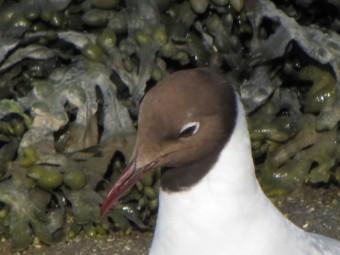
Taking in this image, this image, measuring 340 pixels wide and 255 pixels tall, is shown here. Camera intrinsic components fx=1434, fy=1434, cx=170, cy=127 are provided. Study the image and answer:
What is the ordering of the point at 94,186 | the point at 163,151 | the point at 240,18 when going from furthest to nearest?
the point at 240,18 → the point at 94,186 → the point at 163,151

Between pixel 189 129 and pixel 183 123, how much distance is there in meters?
0.03

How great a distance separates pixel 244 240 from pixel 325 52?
208 cm

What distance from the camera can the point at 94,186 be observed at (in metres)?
6.70

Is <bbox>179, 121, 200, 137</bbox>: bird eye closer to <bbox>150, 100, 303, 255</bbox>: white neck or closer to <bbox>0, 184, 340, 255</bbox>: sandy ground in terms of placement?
<bbox>150, 100, 303, 255</bbox>: white neck

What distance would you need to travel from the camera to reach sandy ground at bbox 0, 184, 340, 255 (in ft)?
22.0

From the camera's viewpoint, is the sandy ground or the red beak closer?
the red beak

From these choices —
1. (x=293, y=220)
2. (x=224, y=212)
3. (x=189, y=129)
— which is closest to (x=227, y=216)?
(x=224, y=212)

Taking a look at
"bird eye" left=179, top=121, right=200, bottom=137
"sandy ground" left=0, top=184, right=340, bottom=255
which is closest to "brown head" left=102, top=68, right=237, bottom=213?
"bird eye" left=179, top=121, right=200, bottom=137

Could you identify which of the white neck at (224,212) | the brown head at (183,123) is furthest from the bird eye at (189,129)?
the white neck at (224,212)

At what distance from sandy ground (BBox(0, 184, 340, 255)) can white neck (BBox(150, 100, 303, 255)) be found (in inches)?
56.8

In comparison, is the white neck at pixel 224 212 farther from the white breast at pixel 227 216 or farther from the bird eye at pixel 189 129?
the bird eye at pixel 189 129

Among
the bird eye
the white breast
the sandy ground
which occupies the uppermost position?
the bird eye

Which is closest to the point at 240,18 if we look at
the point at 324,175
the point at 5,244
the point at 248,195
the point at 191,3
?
the point at 191,3

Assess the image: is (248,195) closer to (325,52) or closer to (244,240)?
(244,240)
